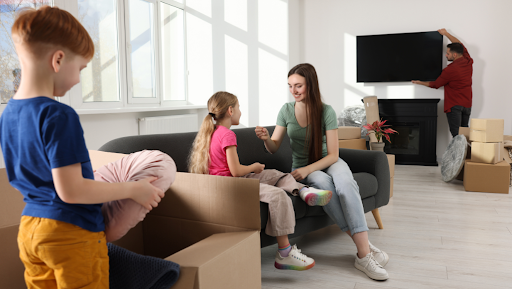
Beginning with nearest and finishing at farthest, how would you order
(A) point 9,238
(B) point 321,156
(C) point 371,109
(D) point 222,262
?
(D) point 222,262 → (A) point 9,238 → (B) point 321,156 → (C) point 371,109

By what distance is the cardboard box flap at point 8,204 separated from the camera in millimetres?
1289

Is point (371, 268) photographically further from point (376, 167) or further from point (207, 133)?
point (207, 133)

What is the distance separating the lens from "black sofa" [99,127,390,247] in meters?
1.92

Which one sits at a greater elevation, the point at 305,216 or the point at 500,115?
the point at 500,115

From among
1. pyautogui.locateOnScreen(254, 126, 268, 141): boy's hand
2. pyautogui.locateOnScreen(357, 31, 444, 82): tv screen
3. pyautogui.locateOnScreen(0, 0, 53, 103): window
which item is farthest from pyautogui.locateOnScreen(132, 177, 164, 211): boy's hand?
pyautogui.locateOnScreen(357, 31, 444, 82): tv screen

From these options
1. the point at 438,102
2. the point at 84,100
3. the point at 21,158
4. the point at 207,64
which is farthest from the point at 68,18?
the point at 438,102

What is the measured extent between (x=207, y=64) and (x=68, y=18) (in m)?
4.29

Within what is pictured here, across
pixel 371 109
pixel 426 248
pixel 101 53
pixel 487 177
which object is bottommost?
pixel 426 248

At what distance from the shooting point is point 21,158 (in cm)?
78

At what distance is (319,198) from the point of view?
1813 millimetres

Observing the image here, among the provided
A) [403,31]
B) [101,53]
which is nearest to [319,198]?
[101,53]

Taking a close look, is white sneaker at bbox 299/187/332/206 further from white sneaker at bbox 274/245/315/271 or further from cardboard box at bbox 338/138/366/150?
cardboard box at bbox 338/138/366/150

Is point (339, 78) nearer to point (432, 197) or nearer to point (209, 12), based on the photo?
point (209, 12)

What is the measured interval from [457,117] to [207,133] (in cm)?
421
